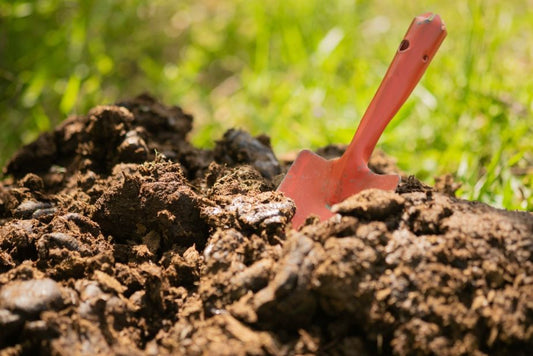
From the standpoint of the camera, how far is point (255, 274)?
142cm

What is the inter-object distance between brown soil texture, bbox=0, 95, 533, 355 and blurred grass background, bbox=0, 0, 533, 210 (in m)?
0.90

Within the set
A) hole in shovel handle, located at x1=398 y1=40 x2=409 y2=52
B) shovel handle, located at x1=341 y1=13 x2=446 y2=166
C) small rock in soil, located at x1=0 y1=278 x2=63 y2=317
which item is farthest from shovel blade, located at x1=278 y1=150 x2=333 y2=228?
small rock in soil, located at x1=0 y1=278 x2=63 y2=317

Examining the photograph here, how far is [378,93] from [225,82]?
230 cm

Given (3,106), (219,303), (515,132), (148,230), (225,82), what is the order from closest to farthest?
1. (219,303)
2. (148,230)
3. (515,132)
4. (3,106)
5. (225,82)

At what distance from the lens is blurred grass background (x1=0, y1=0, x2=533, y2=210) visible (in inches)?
110

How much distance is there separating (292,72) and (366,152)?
202cm

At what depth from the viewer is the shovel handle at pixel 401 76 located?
1641 mm

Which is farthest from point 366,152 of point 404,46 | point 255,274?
point 255,274

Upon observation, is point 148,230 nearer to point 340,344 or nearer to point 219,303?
point 219,303

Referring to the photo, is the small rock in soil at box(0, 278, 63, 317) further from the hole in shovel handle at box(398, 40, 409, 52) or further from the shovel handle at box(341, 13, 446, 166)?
the hole in shovel handle at box(398, 40, 409, 52)

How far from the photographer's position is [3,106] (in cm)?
327

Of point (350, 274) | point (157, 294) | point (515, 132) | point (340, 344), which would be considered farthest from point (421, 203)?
point (515, 132)

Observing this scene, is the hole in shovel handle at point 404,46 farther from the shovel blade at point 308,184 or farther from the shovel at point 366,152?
the shovel blade at point 308,184

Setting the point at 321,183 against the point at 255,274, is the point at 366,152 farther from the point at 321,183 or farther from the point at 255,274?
the point at 255,274
